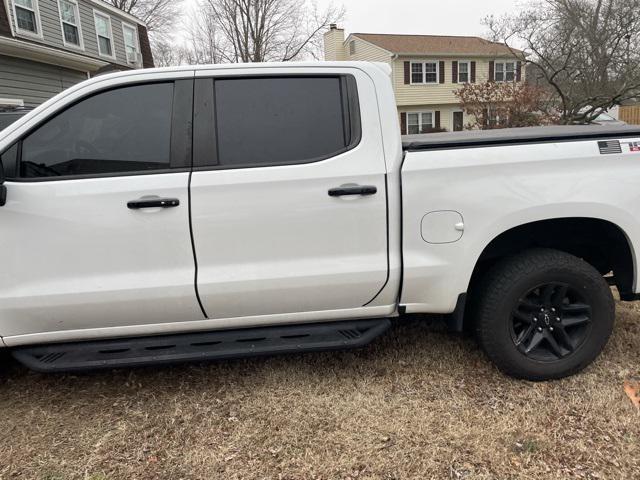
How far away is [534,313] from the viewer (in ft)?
9.68

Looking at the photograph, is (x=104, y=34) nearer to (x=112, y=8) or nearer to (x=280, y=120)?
(x=112, y=8)

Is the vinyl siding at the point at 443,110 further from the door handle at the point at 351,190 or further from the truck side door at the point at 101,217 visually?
the truck side door at the point at 101,217

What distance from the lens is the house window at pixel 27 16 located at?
1297cm

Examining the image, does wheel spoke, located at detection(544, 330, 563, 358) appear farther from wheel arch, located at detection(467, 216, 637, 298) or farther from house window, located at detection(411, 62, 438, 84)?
house window, located at detection(411, 62, 438, 84)

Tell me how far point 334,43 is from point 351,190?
29.8m

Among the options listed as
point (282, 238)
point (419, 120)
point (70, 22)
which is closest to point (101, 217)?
point (282, 238)

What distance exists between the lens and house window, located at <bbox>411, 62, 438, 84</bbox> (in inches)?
1096

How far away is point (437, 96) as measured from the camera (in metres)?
28.2

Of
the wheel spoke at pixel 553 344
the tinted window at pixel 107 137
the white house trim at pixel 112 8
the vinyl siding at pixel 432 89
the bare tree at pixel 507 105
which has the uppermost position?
the white house trim at pixel 112 8

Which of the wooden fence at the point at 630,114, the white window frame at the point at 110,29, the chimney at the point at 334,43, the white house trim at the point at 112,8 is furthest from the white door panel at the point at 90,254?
the chimney at the point at 334,43

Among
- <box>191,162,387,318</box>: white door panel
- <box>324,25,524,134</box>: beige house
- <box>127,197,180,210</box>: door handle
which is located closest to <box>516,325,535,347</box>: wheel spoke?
<box>191,162,387,318</box>: white door panel

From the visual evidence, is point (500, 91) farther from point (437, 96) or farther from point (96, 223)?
point (437, 96)

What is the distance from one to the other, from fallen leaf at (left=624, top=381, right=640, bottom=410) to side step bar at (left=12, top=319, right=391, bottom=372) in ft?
4.79

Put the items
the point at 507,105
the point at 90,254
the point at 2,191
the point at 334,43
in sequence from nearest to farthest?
1. the point at 2,191
2. the point at 90,254
3. the point at 507,105
4. the point at 334,43
